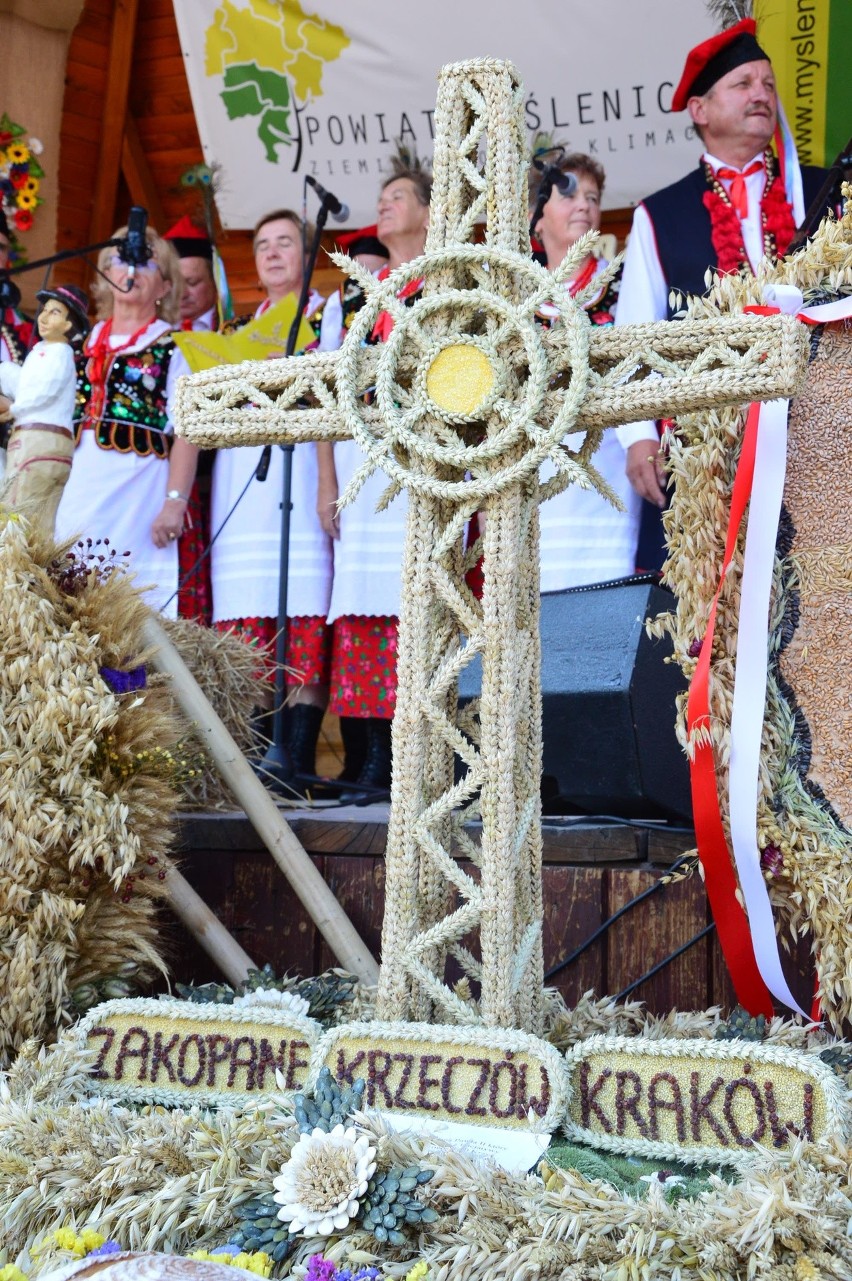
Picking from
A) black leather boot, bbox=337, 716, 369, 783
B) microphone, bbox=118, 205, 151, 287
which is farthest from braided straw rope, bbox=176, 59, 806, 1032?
black leather boot, bbox=337, 716, 369, 783

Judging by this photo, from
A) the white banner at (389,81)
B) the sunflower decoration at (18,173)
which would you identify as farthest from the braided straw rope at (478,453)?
the sunflower decoration at (18,173)

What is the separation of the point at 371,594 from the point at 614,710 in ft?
4.33

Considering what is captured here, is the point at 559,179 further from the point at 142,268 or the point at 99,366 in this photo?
the point at 99,366

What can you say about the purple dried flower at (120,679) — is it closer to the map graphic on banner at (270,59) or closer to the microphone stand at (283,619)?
the microphone stand at (283,619)

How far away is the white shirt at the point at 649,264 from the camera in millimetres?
2998

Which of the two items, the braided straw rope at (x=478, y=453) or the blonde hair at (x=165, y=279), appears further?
the blonde hair at (x=165, y=279)

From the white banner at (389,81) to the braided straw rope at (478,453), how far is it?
10.0 ft

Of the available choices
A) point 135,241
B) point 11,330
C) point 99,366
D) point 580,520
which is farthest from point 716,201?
point 11,330

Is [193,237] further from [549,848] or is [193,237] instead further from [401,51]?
[549,848]

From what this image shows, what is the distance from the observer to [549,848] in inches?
77.2

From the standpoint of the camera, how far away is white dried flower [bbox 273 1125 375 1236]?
1167mm

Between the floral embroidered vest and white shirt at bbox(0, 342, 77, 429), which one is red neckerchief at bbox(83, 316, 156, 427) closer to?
the floral embroidered vest

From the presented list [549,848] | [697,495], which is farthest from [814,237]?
[549,848]

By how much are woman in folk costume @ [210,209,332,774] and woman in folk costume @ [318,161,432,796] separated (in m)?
0.09
